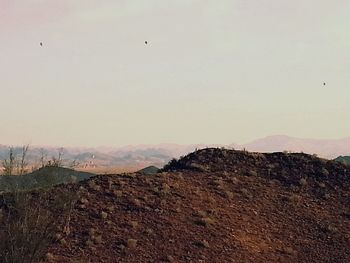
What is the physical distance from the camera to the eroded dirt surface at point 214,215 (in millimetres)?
26688

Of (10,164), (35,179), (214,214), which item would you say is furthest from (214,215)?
(10,164)

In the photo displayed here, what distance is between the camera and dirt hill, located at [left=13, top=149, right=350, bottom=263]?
26.7 meters

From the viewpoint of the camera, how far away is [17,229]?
1841 cm

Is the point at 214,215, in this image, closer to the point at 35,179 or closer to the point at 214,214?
the point at 214,214

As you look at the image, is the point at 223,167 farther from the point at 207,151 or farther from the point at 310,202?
the point at 310,202

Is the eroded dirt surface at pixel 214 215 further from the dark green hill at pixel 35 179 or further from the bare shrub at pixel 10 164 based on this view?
the bare shrub at pixel 10 164

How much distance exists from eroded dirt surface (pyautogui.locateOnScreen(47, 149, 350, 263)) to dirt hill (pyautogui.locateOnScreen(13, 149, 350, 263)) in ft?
0.18

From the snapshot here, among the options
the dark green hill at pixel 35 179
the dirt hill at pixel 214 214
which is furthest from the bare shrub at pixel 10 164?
the dirt hill at pixel 214 214

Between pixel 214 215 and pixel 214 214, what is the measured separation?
10cm

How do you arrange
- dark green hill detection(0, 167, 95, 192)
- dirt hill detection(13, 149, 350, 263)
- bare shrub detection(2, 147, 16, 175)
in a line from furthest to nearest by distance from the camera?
dirt hill detection(13, 149, 350, 263) → dark green hill detection(0, 167, 95, 192) → bare shrub detection(2, 147, 16, 175)

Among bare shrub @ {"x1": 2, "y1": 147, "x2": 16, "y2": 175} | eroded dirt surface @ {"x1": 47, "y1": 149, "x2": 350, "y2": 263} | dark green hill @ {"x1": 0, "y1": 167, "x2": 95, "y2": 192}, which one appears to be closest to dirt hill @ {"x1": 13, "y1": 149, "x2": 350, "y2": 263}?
eroded dirt surface @ {"x1": 47, "y1": 149, "x2": 350, "y2": 263}

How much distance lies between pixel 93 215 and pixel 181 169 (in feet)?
33.4

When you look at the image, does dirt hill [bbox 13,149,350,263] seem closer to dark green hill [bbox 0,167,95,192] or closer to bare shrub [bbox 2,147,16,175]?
dark green hill [bbox 0,167,95,192]

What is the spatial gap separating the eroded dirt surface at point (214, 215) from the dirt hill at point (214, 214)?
56 mm
